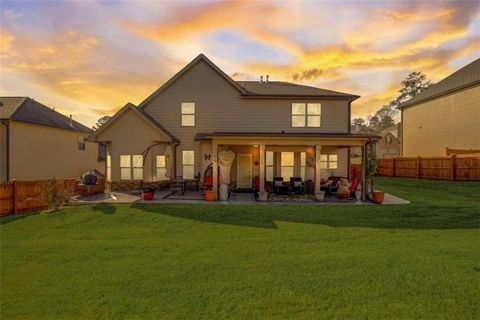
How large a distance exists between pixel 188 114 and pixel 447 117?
83.7 feet

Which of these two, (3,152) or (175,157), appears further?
(3,152)

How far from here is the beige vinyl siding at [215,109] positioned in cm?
1866

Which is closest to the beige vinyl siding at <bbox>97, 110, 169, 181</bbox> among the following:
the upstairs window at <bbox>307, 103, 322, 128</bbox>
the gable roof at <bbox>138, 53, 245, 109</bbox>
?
the gable roof at <bbox>138, 53, 245, 109</bbox>

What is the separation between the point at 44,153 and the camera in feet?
78.1

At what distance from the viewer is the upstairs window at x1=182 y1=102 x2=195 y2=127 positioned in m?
18.7

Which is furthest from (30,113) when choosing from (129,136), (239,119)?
(239,119)

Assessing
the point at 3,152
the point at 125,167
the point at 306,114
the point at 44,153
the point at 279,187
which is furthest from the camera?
the point at 44,153

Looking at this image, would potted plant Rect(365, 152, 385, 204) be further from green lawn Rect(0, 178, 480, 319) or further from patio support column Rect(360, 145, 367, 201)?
green lawn Rect(0, 178, 480, 319)

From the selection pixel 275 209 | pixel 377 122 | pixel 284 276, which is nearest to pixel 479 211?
pixel 275 209

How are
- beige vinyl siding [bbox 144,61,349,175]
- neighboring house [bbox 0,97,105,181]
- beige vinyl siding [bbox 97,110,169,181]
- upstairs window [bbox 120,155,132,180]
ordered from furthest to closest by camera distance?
neighboring house [bbox 0,97,105,181] → beige vinyl siding [bbox 144,61,349,175] → upstairs window [bbox 120,155,132,180] → beige vinyl siding [bbox 97,110,169,181]

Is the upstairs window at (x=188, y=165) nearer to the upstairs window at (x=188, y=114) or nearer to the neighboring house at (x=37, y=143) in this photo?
the upstairs window at (x=188, y=114)

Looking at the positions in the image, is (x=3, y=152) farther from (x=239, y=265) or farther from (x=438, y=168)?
(x=438, y=168)

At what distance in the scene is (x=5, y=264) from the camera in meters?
6.61

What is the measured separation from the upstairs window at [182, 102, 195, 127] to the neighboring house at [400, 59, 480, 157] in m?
23.7
